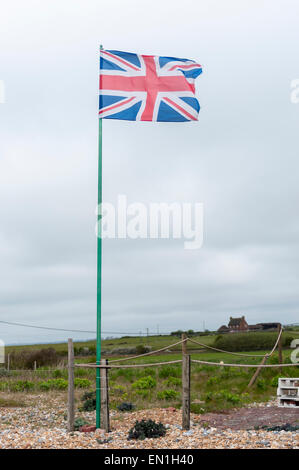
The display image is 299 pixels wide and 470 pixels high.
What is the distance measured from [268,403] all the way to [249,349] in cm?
1289

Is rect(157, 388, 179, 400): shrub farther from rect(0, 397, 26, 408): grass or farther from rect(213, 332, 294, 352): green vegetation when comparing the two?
rect(213, 332, 294, 352): green vegetation

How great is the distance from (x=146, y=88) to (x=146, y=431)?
6.98 m

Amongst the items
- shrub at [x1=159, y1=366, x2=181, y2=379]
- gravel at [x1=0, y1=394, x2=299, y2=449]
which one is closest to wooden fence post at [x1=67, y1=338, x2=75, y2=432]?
gravel at [x1=0, y1=394, x2=299, y2=449]

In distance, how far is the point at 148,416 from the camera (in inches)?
460

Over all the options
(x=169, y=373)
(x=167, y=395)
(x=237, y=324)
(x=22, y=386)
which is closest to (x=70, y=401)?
→ (x=167, y=395)

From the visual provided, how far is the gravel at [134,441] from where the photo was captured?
28.9 ft

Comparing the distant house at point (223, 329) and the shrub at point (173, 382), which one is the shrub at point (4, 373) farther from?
the distant house at point (223, 329)

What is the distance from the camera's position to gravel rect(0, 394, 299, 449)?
8805mm

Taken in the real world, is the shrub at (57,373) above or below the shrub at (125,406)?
below

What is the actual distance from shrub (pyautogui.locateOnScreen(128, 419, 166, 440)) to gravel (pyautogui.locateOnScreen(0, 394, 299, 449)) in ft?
0.45

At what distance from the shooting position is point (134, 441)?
9.24 metres

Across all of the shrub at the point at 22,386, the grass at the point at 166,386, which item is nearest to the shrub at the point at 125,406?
the grass at the point at 166,386

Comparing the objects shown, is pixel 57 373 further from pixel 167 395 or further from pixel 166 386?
pixel 167 395

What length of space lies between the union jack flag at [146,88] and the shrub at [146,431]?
241 inches
